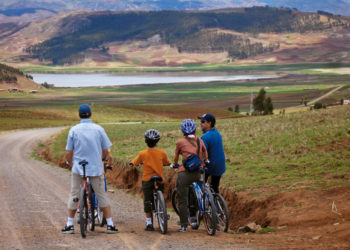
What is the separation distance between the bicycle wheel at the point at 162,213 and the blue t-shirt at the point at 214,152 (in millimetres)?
1452

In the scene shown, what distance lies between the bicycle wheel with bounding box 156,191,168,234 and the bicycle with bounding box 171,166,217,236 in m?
0.79

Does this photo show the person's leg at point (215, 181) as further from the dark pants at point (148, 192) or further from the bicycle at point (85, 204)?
the bicycle at point (85, 204)

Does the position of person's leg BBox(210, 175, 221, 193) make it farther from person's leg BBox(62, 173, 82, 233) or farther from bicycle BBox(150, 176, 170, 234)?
person's leg BBox(62, 173, 82, 233)

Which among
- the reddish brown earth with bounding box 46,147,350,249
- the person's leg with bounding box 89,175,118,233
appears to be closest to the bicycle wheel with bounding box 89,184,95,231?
the person's leg with bounding box 89,175,118,233

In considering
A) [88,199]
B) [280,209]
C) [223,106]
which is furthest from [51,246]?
[223,106]

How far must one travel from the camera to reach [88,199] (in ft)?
36.3

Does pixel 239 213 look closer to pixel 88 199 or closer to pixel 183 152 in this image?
pixel 183 152

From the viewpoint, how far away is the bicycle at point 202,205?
1109cm

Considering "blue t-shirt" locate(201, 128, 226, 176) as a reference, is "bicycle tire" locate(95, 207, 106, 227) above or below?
below

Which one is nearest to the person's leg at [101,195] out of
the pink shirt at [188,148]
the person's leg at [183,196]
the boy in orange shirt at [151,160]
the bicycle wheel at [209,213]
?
the boy in orange shirt at [151,160]

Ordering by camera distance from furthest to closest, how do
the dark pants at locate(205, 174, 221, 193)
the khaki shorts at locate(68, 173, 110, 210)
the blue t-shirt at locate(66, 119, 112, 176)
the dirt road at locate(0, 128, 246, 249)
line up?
the dark pants at locate(205, 174, 221, 193) → the khaki shorts at locate(68, 173, 110, 210) → the blue t-shirt at locate(66, 119, 112, 176) → the dirt road at locate(0, 128, 246, 249)

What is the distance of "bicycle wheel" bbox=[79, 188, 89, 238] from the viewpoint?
10492mm

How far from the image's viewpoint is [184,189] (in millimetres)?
11617

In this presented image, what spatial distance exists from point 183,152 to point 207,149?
761mm
